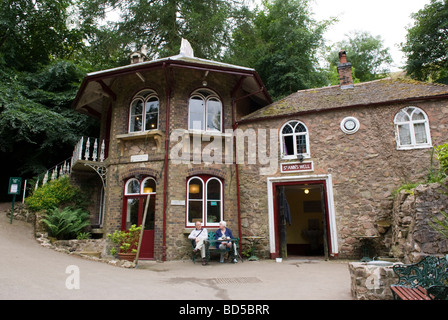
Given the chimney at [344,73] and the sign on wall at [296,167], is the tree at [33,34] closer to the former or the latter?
the sign on wall at [296,167]

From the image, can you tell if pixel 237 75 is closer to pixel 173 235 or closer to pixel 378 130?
pixel 378 130

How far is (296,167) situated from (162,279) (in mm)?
6723

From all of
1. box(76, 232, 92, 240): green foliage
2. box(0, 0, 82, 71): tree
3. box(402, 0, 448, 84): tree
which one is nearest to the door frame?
box(76, 232, 92, 240): green foliage

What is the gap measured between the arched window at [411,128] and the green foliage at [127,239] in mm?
9792

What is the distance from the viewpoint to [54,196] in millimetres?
12844

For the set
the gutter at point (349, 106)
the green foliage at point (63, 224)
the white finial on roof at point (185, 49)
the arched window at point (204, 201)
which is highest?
the white finial on roof at point (185, 49)

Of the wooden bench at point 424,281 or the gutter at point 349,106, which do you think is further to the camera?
the gutter at point 349,106

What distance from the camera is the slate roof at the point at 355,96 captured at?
36.9 feet

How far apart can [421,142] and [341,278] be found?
6411 mm

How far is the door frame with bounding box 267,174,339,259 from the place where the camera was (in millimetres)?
11023

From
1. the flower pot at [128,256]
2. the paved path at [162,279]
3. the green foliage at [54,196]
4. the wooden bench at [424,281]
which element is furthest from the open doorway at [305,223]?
the wooden bench at [424,281]

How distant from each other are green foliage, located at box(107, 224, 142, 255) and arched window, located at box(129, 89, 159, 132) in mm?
4116

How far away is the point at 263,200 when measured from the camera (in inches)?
470
